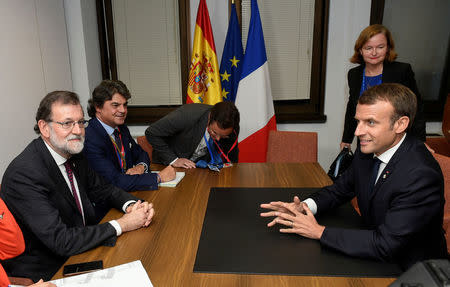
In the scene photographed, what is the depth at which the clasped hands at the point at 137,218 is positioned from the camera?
159 centimetres

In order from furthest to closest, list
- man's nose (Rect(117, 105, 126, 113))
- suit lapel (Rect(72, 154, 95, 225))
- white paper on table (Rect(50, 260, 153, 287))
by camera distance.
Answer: man's nose (Rect(117, 105, 126, 113)) → suit lapel (Rect(72, 154, 95, 225)) → white paper on table (Rect(50, 260, 153, 287))

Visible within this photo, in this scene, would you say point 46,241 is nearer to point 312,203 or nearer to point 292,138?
point 312,203

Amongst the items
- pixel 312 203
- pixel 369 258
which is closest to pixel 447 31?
pixel 312 203

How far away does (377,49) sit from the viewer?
105 inches

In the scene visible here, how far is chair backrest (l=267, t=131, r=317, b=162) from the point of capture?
9.82ft

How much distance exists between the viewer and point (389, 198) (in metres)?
1.49

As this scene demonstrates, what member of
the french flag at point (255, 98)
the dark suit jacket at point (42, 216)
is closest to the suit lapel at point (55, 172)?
the dark suit jacket at point (42, 216)

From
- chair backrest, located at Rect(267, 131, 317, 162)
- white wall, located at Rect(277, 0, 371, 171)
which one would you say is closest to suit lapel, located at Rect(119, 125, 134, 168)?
chair backrest, located at Rect(267, 131, 317, 162)

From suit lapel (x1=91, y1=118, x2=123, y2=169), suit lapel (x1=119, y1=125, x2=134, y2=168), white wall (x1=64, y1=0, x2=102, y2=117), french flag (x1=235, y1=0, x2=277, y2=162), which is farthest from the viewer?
french flag (x1=235, y1=0, x2=277, y2=162)

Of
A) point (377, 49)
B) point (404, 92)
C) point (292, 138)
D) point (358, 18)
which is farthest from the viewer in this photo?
point (358, 18)

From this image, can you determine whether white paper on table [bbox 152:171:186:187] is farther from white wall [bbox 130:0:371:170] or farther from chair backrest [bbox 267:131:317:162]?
white wall [bbox 130:0:371:170]

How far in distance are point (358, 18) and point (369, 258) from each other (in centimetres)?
314

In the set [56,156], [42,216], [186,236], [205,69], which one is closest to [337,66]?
[205,69]

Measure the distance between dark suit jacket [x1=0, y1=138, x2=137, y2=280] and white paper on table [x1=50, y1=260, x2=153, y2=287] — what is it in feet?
0.66
